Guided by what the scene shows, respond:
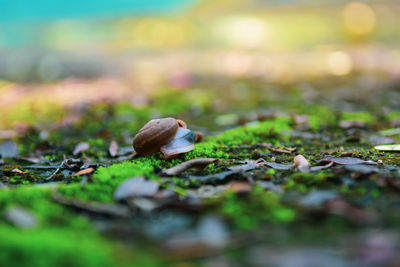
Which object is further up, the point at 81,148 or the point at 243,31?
the point at 243,31

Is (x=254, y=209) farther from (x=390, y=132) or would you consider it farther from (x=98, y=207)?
(x=390, y=132)

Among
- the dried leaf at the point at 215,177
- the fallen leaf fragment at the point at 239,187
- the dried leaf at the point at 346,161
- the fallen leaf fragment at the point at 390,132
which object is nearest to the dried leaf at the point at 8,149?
the dried leaf at the point at 215,177

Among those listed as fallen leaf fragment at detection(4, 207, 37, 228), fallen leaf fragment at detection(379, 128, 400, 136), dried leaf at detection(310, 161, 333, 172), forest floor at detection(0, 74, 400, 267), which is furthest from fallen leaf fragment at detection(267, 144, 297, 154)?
fallen leaf fragment at detection(4, 207, 37, 228)

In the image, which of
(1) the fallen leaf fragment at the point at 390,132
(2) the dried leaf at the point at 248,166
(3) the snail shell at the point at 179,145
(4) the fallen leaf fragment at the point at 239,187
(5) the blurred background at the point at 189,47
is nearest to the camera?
(4) the fallen leaf fragment at the point at 239,187

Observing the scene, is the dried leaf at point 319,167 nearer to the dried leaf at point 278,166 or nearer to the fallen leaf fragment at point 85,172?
the dried leaf at point 278,166

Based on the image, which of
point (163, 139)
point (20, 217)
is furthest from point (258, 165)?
point (20, 217)
